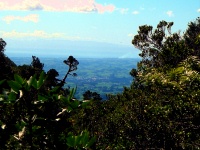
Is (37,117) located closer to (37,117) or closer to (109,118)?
(37,117)

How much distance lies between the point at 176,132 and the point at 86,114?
9551 mm

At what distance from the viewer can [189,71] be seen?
9648 millimetres

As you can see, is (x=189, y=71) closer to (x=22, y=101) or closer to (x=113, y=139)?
(x=22, y=101)

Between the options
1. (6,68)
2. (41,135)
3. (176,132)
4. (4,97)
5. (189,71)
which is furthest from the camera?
(6,68)

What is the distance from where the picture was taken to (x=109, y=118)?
2147 cm

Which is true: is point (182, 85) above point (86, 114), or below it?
above

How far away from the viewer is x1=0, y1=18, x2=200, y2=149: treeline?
2855 mm

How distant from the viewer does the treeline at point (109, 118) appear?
2855 millimetres

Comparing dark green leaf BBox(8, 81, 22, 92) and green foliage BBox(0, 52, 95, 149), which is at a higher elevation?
dark green leaf BBox(8, 81, 22, 92)

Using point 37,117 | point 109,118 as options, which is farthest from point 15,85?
point 109,118

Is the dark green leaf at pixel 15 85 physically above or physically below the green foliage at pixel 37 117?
above

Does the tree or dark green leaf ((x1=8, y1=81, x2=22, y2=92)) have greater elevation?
dark green leaf ((x1=8, y1=81, x2=22, y2=92))

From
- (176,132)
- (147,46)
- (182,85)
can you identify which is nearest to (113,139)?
(176,132)

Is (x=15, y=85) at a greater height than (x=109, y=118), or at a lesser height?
greater
